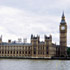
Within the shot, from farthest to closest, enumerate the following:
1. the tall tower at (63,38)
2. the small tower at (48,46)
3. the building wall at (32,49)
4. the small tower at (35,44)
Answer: the tall tower at (63,38) → the small tower at (35,44) → the building wall at (32,49) → the small tower at (48,46)

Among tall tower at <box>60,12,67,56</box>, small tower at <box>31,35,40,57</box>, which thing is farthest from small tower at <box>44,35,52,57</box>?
tall tower at <box>60,12,67,56</box>

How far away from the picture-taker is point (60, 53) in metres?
112

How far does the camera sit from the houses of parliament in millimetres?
103688

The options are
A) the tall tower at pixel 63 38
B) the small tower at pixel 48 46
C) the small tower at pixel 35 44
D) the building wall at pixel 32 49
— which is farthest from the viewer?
the tall tower at pixel 63 38

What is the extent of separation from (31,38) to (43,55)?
9286 millimetres

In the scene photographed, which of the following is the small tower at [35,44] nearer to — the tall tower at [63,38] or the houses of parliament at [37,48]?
the houses of parliament at [37,48]

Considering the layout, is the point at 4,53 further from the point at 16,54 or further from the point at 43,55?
the point at 43,55

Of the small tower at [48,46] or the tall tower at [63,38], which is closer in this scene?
the small tower at [48,46]

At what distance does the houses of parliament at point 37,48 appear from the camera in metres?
104

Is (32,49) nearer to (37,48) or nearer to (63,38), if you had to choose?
(37,48)

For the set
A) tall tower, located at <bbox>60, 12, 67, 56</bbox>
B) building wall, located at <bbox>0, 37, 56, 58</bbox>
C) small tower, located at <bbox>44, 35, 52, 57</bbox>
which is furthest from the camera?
tall tower, located at <bbox>60, 12, 67, 56</bbox>

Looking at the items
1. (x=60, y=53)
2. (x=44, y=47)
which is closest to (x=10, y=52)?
(x=44, y=47)

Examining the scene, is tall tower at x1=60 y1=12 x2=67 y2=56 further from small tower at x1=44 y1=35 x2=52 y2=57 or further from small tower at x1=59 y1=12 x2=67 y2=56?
small tower at x1=44 y1=35 x2=52 y2=57

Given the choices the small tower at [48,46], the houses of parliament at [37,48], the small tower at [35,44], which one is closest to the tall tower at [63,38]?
the houses of parliament at [37,48]
